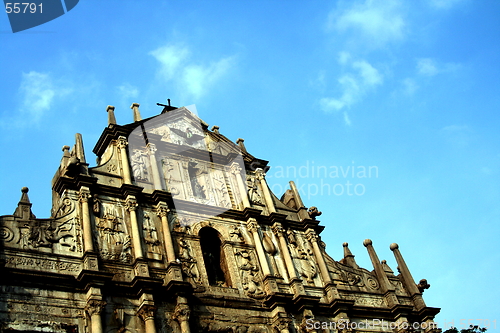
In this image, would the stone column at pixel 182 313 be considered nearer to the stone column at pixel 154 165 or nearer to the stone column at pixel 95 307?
the stone column at pixel 95 307

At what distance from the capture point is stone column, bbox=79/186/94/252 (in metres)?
16.2

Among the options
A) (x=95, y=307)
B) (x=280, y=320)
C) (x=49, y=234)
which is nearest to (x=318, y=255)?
(x=280, y=320)

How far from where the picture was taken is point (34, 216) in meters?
16.4

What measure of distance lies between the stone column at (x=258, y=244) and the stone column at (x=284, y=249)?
78cm

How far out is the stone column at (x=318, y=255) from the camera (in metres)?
20.0

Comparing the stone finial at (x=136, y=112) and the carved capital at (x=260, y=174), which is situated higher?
the stone finial at (x=136, y=112)

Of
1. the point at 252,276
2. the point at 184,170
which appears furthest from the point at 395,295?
the point at 184,170

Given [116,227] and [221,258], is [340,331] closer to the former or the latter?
[221,258]

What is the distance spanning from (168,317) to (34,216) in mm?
4523

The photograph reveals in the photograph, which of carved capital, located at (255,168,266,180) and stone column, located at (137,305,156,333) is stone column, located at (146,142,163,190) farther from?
stone column, located at (137,305,156,333)

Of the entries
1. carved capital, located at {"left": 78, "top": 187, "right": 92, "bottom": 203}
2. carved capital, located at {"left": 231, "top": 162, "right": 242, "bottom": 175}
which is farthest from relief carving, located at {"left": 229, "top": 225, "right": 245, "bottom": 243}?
carved capital, located at {"left": 78, "top": 187, "right": 92, "bottom": 203}

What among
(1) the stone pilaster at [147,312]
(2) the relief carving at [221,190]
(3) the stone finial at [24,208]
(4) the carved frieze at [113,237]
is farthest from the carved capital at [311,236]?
(3) the stone finial at [24,208]

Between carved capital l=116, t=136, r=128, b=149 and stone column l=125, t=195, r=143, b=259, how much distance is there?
2.29 metres

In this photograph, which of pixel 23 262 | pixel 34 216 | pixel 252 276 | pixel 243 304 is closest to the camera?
pixel 23 262
